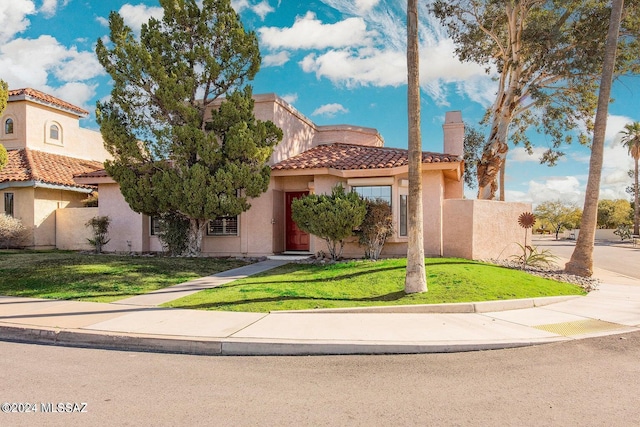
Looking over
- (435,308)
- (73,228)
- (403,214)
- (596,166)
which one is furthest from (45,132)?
(596,166)

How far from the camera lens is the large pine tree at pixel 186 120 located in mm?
14258

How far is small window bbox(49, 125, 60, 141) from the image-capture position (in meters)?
23.7

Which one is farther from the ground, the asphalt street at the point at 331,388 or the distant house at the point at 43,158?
the distant house at the point at 43,158

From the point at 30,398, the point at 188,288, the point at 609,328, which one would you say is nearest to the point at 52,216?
the point at 188,288

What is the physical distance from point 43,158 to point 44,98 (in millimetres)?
3681

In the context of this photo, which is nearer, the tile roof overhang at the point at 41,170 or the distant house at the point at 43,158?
the tile roof overhang at the point at 41,170

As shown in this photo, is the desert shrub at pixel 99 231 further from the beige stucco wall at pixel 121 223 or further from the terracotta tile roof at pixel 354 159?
the terracotta tile roof at pixel 354 159

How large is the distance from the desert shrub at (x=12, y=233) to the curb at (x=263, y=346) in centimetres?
1502

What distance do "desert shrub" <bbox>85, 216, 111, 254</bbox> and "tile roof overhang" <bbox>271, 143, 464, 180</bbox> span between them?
290 inches

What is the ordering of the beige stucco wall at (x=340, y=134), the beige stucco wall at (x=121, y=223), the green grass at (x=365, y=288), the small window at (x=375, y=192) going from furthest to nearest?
the beige stucco wall at (x=340, y=134)
the beige stucco wall at (x=121, y=223)
the small window at (x=375, y=192)
the green grass at (x=365, y=288)

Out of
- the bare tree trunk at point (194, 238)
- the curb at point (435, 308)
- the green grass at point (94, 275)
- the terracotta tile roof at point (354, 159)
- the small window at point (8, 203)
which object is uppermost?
the terracotta tile roof at point (354, 159)

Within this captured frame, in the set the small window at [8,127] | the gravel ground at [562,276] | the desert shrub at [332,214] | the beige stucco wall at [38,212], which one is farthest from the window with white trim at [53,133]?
the gravel ground at [562,276]

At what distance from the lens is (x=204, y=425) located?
12.0 feet

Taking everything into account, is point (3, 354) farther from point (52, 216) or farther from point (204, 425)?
point (52, 216)
